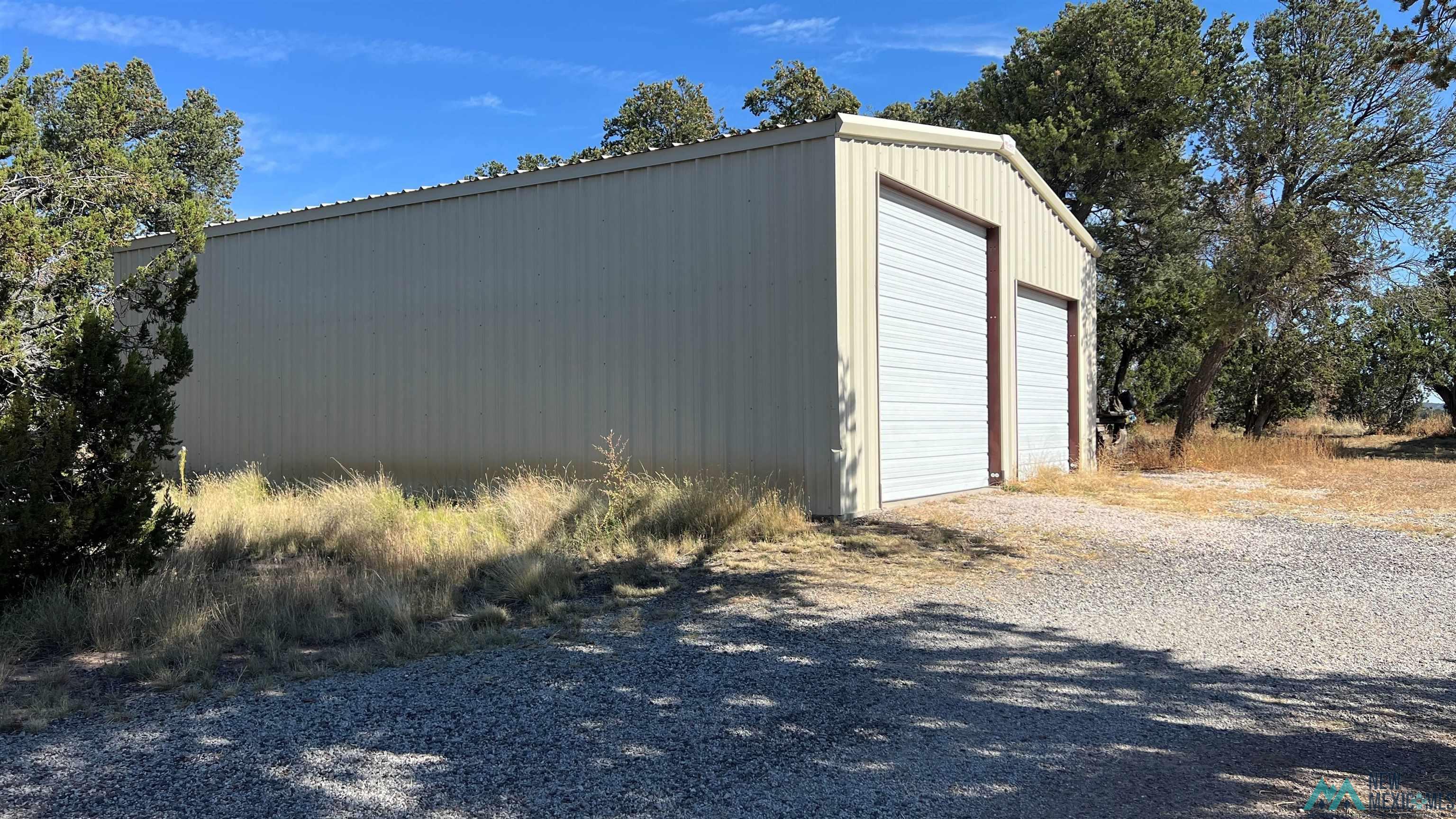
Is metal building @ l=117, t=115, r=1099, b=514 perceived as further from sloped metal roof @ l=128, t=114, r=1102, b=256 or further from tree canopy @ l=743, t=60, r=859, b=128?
tree canopy @ l=743, t=60, r=859, b=128

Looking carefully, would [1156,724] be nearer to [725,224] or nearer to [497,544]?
[497,544]

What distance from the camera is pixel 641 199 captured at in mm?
10383

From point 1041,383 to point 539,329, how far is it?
716 centimetres

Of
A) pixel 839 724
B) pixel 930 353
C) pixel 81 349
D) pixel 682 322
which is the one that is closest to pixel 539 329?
pixel 682 322

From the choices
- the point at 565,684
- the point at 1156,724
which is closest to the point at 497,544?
the point at 565,684

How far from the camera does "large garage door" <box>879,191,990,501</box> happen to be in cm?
987

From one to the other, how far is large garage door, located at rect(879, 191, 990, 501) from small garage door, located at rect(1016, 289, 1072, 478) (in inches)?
41.8

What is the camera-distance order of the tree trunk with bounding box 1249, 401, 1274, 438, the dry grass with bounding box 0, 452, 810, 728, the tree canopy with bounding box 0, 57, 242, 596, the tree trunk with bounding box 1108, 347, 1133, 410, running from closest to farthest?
1. the dry grass with bounding box 0, 452, 810, 728
2. the tree canopy with bounding box 0, 57, 242, 596
3. the tree trunk with bounding box 1249, 401, 1274, 438
4. the tree trunk with bounding box 1108, 347, 1133, 410

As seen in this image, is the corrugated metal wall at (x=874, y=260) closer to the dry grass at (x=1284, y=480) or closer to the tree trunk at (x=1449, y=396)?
the dry grass at (x=1284, y=480)

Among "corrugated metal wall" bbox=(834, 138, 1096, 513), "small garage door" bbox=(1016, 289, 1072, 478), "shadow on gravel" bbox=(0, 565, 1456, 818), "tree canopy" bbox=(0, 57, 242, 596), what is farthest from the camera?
"small garage door" bbox=(1016, 289, 1072, 478)

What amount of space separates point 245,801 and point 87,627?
3.03 meters

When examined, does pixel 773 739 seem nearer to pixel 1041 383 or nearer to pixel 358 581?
pixel 358 581

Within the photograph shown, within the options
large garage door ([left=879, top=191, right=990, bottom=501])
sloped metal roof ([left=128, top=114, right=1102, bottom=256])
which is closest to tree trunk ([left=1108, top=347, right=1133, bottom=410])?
sloped metal roof ([left=128, top=114, right=1102, bottom=256])

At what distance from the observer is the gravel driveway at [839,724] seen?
10.3 feet
